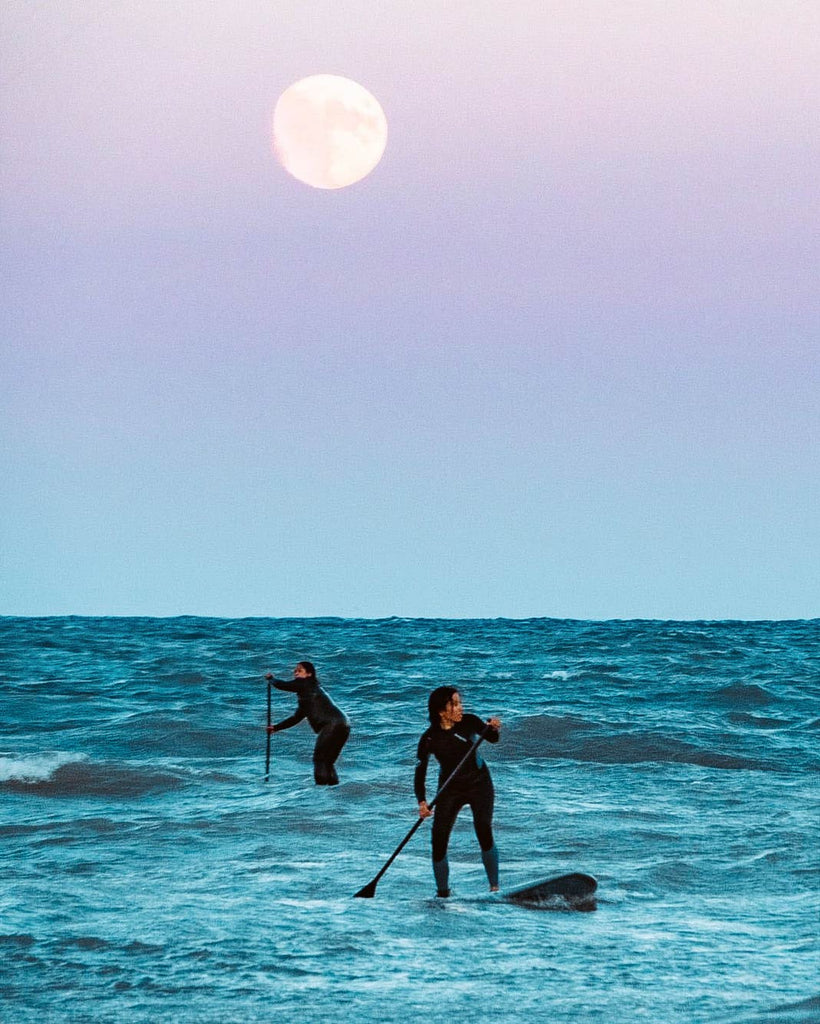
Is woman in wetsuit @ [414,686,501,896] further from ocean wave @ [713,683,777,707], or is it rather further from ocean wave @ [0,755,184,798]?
ocean wave @ [713,683,777,707]

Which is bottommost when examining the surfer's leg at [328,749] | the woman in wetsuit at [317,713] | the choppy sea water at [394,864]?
the choppy sea water at [394,864]

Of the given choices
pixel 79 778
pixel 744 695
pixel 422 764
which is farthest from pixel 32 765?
pixel 744 695

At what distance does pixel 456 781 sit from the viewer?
1199 cm

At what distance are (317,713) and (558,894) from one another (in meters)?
6.28

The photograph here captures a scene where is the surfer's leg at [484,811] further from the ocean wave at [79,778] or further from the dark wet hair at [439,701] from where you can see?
the ocean wave at [79,778]

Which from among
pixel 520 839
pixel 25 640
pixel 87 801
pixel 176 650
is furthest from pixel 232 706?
pixel 25 640

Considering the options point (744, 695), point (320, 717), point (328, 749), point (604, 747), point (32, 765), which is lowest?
point (32, 765)

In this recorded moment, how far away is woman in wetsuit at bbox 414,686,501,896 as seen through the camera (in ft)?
38.7

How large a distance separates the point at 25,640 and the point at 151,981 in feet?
179

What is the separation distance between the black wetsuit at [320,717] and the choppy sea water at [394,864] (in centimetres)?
88

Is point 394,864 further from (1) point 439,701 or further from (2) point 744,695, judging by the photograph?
(2) point 744,695

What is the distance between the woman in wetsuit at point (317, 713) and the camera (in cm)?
1717

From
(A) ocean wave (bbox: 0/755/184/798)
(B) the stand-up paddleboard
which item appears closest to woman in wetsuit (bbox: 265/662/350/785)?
(A) ocean wave (bbox: 0/755/184/798)

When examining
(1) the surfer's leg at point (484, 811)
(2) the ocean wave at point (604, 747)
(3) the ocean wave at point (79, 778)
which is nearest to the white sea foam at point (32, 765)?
(3) the ocean wave at point (79, 778)
